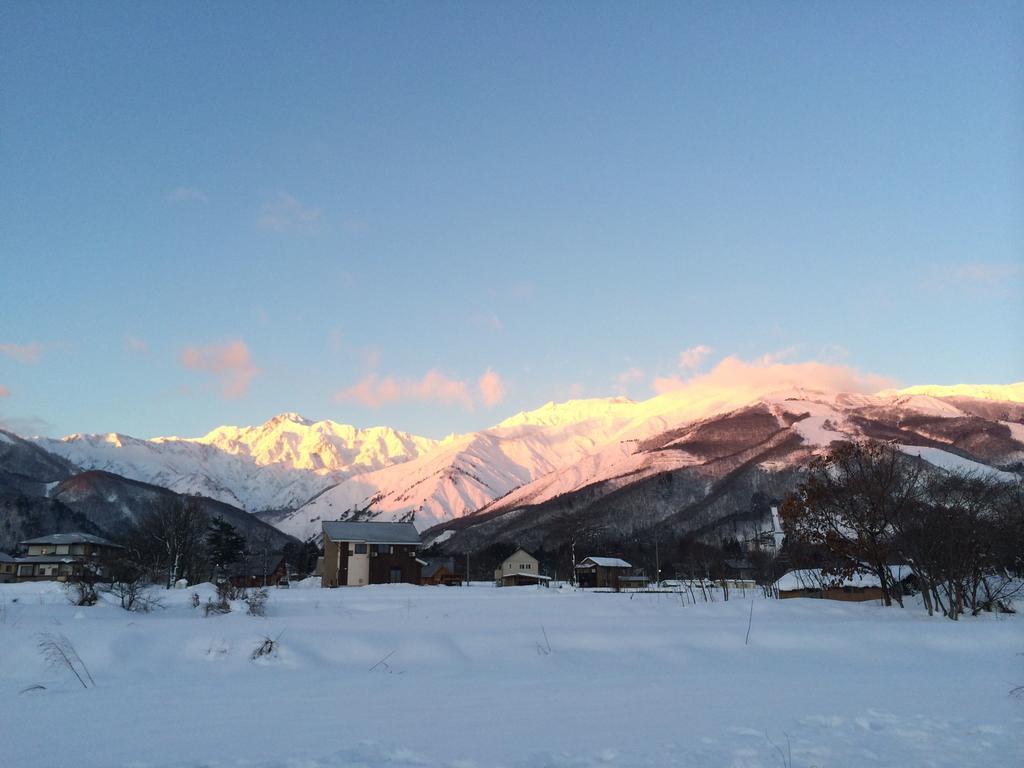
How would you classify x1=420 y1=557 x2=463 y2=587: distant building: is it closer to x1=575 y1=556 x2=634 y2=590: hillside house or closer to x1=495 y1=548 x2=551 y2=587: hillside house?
x1=495 y1=548 x2=551 y2=587: hillside house

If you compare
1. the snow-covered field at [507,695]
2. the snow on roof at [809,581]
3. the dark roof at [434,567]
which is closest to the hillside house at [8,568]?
the dark roof at [434,567]

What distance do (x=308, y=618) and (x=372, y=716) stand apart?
13473 millimetres

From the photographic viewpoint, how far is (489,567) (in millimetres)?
133375

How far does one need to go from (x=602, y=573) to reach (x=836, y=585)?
5012cm

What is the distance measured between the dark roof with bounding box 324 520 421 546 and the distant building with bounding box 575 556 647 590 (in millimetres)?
23300

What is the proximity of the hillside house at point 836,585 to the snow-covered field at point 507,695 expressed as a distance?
24.2 metres

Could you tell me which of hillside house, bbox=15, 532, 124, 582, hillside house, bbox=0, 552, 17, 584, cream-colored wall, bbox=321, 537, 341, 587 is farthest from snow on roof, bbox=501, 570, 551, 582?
hillside house, bbox=0, 552, 17, 584

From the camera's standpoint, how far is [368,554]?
7400cm

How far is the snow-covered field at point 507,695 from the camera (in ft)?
24.7

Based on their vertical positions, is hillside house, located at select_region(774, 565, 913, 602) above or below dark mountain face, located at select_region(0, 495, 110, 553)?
below

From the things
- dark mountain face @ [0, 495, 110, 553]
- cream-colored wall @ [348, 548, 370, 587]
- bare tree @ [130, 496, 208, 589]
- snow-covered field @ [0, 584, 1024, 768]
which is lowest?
snow-covered field @ [0, 584, 1024, 768]

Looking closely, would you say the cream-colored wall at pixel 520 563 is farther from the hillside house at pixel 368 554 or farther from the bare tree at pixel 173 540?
the bare tree at pixel 173 540

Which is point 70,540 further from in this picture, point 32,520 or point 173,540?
point 32,520

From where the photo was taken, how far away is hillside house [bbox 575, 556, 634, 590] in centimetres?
8794
